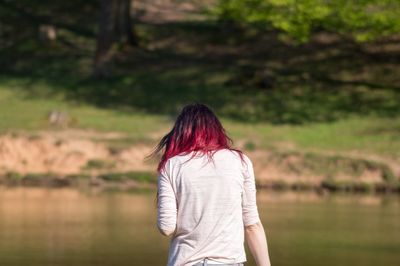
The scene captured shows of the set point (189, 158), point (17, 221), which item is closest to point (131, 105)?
point (17, 221)

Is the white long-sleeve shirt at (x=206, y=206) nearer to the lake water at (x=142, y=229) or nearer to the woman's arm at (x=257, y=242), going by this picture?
the woman's arm at (x=257, y=242)

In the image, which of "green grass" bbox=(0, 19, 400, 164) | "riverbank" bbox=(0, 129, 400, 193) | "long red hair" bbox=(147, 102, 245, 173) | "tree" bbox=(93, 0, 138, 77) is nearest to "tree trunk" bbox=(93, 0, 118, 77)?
"tree" bbox=(93, 0, 138, 77)

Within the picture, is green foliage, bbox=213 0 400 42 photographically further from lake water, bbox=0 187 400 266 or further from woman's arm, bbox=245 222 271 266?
woman's arm, bbox=245 222 271 266

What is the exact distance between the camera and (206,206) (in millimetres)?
6867

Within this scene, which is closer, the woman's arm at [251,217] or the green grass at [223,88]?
the woman's arm at [251,217]

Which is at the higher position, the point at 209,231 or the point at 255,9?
the point at 255,9

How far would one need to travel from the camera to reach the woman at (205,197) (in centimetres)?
680

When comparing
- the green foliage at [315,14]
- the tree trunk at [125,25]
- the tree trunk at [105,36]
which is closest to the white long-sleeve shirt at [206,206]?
the green foliage at [315,14]

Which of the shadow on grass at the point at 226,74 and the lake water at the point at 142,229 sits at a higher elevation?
the shadow on grass at the point at 226,74

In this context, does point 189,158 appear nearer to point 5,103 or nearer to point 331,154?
point 331,154

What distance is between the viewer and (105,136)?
34.2 meters

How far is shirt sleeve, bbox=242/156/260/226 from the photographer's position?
6902 millimetres

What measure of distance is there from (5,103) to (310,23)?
9880 millimetres

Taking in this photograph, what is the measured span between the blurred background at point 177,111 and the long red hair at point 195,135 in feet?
30.2
